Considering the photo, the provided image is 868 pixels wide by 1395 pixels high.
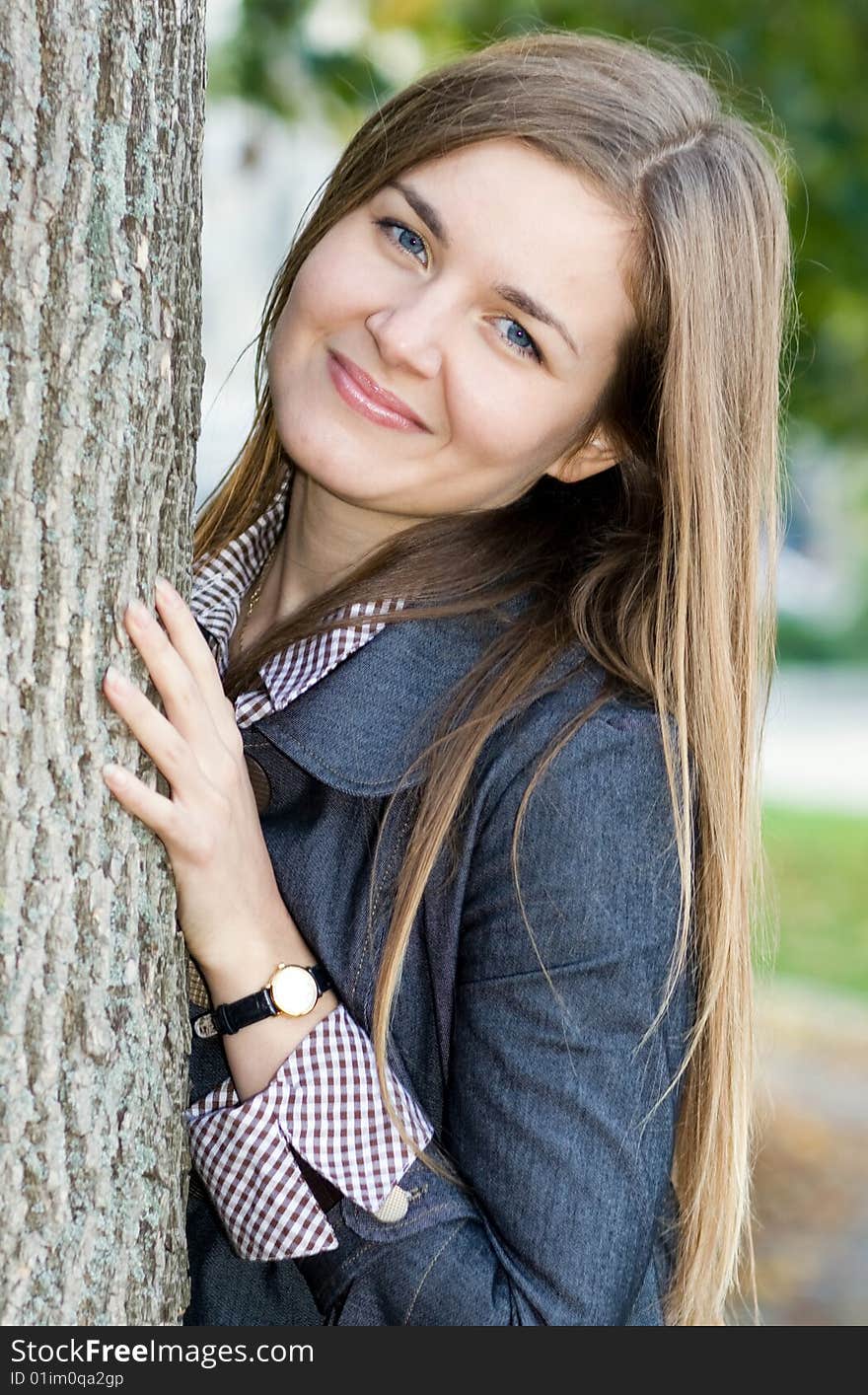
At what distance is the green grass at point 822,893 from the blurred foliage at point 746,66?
15.6 feet

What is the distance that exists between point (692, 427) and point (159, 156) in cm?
88

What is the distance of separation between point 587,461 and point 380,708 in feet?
1.78

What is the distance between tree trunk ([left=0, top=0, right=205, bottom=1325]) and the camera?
1323 millimetres

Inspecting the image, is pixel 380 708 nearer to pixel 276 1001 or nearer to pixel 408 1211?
pixel 276 1001

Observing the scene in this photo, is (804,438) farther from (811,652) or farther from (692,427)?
(811,652)

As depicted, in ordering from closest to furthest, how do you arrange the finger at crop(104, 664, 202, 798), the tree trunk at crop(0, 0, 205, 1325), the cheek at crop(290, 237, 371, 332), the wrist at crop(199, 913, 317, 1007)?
1. the tree trunk at crop(0, 0, 205, 1325)
2. the finger at crop(104, 664, 202, 798)
3. the wrist at crop(199, 913, 317, 1007)
4. the cheek at crop(290, 237, 371, 332)

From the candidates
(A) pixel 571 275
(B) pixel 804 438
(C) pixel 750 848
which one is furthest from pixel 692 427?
(B) pixel 804 438

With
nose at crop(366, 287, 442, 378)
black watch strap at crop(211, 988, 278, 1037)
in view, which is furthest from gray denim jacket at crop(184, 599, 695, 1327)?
nose at crop(366, 287, 442, 378)

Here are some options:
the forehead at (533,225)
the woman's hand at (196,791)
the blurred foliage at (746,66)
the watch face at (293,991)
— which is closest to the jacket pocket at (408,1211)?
the watch face at (293,991)

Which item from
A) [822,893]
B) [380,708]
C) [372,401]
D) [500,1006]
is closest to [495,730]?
[380,708]

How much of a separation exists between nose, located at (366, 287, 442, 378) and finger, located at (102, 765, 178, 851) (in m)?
0.68

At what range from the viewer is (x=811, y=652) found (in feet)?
69.0

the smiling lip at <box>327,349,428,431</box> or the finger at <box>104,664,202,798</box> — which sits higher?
the smiling lip at <box>327,349,428,431</box>

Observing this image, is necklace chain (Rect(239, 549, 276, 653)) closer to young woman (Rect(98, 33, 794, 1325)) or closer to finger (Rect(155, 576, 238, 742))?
young woman (Rect(98, 33, 794, 1325))
